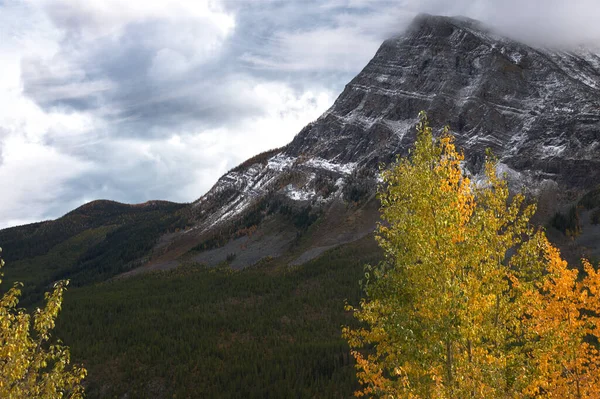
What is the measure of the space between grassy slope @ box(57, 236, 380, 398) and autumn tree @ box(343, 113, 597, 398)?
56.2 metres

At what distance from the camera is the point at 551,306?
21.5 m

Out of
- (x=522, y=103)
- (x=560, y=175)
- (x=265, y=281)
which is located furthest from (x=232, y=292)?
(x=522, y=103)

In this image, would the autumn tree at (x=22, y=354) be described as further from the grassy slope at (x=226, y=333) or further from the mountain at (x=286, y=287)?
the grassy slope at (x=226, y=333)

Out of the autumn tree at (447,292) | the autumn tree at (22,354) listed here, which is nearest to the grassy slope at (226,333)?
the autumn tree at (22,354)

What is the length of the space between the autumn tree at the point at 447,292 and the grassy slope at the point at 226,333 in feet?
184

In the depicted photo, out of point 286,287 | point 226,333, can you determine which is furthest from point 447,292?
point 286,287

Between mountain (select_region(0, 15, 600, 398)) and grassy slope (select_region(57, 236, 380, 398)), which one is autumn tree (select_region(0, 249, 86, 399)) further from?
grassy slope (select_region(57, 236, 380, 398))

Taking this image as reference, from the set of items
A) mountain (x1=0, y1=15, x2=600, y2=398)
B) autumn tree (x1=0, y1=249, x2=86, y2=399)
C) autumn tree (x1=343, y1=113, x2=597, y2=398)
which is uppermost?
autumn tree (x1=0, y1=249, x2=86, y2=399)

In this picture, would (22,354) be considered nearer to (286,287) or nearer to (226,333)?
(226,333)

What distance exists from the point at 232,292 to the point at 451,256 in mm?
115674

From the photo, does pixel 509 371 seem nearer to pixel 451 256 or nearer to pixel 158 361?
pixel 451 256

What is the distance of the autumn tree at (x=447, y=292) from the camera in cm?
1328

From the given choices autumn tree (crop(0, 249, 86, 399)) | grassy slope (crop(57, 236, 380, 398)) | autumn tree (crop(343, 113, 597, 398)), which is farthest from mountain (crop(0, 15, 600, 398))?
autumn tree (crop(0, 249, 86, 399))

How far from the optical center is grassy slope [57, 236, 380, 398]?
242 feet
